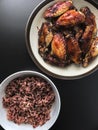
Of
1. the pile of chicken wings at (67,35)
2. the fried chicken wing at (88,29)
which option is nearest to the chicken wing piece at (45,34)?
the pile of chicken wings at (67,35)

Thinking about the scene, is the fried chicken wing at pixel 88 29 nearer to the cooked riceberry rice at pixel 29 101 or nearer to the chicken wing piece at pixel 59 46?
the chicken wing piece at pixel 59 46

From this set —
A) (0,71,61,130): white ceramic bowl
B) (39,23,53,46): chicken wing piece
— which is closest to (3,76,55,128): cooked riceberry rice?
(0,71,61,130): white ceramic bowl

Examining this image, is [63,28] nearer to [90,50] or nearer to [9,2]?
[90,50]

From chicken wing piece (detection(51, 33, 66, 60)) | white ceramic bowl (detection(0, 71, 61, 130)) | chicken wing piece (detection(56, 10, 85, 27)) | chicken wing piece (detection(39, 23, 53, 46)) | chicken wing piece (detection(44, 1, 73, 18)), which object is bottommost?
white ceramic bowl (detection(0, 71, 61, 130))

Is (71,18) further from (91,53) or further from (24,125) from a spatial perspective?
(24,125)

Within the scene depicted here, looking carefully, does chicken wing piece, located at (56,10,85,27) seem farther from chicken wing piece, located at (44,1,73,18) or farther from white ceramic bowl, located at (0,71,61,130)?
white ceramic bowl, located at (0,71,61,130)

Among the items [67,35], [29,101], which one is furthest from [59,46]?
[29,101]
